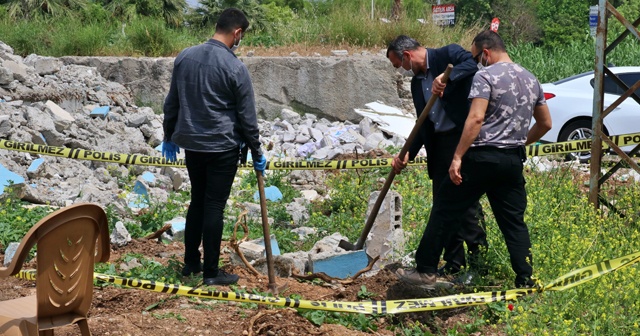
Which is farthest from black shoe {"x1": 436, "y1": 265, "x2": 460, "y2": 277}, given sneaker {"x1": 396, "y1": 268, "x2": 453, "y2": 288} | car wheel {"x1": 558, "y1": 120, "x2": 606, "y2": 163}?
car wheel {"x1": 558, "y1": 120, "x2": 606, "y2": 163}

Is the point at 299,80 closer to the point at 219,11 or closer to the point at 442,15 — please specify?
the point at 442,15

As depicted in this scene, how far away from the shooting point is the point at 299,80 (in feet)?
53.0

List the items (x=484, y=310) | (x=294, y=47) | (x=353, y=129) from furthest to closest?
(x=294, y=47), (x=353, y=129), (x=484, y=310)

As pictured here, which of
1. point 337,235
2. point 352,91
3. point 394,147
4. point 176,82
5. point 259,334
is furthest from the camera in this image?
point 352,91

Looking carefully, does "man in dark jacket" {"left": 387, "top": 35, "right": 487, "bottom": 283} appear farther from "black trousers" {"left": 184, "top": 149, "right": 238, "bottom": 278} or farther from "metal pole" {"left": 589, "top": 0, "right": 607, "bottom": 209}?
"metal pole" {"left": 589, "top": 0, "right": 607, "bottom": 209}

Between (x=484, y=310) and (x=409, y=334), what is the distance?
0.55m

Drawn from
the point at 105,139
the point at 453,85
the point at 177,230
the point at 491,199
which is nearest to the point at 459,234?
the point at 491,199

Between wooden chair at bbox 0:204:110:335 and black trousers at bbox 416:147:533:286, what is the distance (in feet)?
8.11

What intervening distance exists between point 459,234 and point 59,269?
10.7 ft

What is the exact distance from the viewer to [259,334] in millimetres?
5496

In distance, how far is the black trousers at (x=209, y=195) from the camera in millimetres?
6359

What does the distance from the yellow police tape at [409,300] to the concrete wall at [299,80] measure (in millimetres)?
10205

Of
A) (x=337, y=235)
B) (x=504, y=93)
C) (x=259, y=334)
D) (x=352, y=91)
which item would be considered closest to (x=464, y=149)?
(x=504, y=93)

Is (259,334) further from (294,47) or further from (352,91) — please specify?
(294,47)
